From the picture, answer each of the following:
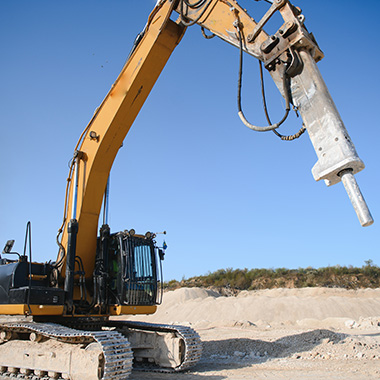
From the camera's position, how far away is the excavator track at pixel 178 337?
6.86 m

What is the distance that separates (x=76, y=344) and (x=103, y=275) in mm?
1371

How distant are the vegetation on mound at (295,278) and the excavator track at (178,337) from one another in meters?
20.9

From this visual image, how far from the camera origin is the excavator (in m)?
5.64

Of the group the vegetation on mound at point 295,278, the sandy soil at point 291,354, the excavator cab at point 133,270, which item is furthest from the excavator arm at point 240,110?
the vegetation on mound at point 295,278

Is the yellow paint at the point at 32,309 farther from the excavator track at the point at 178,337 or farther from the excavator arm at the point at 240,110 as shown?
the excavator track at the point at 178,337

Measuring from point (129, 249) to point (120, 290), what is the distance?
733 millimetres

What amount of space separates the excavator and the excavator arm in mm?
19

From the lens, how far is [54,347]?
19.9ft

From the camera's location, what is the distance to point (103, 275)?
7.08 m

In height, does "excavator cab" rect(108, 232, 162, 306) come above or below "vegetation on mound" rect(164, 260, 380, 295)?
below

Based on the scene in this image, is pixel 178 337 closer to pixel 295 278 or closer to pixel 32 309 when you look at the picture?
pixel 32 309

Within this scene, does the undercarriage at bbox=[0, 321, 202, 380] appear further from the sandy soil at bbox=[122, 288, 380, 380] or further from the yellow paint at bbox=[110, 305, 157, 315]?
the yellow paint at bbox=[110, 305, 157, 315]

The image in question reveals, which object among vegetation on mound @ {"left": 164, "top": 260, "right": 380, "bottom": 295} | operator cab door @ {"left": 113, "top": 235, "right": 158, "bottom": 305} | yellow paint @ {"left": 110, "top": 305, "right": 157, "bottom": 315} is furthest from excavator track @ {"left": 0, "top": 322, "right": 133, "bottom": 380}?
vegetation on mound @ {"left": 164, "top": 260, "right": 380, "bottom": 295}

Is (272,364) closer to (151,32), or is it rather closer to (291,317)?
(151,32)
